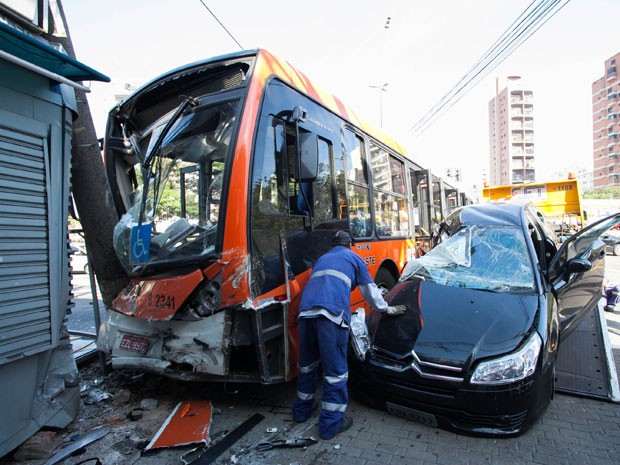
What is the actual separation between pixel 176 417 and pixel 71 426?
901mm

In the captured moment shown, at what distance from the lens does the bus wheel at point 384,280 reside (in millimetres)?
5321

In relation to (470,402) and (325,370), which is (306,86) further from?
(470,402)

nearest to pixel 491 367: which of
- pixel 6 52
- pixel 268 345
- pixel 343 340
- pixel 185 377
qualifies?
pixel 343 340

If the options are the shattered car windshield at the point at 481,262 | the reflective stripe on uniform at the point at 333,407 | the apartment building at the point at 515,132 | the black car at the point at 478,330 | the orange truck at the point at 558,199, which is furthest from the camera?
the apartment building at the point at 515,132

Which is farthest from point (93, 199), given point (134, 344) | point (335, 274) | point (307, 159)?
point (335, 274)

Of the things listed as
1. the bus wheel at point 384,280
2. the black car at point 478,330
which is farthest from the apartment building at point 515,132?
the black car at point 478,330

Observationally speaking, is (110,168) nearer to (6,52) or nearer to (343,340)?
(6,52)

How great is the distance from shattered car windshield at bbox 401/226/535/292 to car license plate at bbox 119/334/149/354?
8.83 ft

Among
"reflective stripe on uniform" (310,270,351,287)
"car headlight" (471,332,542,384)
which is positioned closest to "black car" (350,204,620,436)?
"car headlight" (471,332,542,384)

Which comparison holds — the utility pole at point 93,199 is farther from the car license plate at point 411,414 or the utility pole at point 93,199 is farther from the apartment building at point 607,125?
the apartment building at point 607,125

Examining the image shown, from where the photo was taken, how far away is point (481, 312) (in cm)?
323

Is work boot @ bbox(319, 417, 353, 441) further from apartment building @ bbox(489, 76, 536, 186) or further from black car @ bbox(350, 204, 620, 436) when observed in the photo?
apartment building @ bbox(489, 76, 536, 186)

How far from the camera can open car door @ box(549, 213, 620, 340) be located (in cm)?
357

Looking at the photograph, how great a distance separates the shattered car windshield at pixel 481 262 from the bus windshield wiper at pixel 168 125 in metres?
2.82
